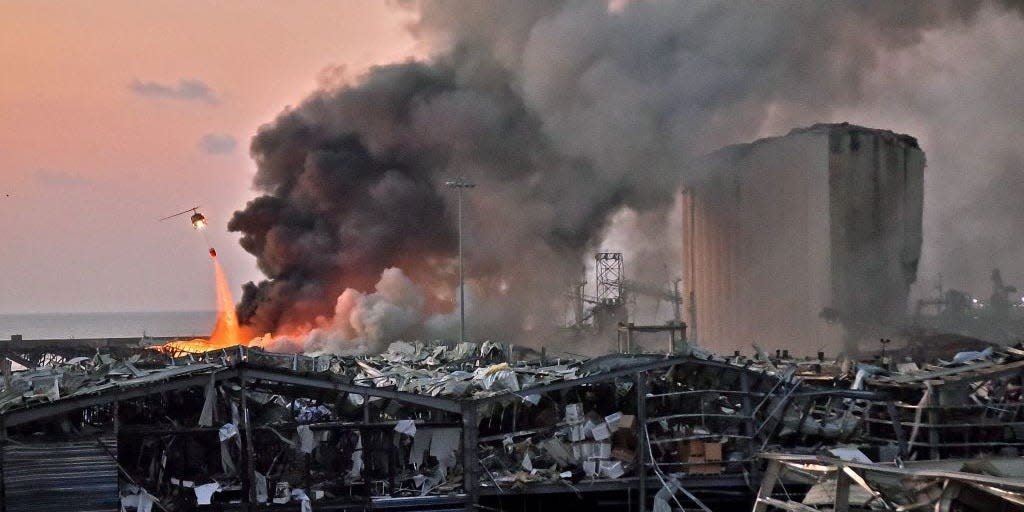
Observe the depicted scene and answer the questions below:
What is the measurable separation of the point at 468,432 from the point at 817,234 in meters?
33.4

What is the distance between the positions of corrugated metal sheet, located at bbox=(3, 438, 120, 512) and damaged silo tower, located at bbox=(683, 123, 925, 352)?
37233 millimetres

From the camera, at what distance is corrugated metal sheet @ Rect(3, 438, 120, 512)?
18.4 m

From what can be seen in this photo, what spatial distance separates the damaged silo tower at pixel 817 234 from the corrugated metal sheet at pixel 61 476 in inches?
1466

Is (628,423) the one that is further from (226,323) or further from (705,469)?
(226,323)

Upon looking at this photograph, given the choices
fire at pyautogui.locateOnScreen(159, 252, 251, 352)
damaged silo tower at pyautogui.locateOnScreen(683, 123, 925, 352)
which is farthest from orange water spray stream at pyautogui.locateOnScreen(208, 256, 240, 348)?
damaged silo tower at pyautogui.locateOnScreen(683, 123, 925, 352)

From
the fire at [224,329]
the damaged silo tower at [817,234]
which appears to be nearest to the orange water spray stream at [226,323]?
the fire at [224,329]

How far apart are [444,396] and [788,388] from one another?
7.69 m

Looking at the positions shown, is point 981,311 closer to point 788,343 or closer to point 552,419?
point 788,343

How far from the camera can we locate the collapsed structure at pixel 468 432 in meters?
19.0

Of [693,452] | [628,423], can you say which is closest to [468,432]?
[628,423]

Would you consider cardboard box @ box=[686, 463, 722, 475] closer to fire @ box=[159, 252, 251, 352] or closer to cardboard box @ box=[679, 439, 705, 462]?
cardboard box @ box=[679, 439, 705, 462]

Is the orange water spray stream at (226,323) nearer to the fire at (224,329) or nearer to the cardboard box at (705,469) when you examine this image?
the fire at (224,329)

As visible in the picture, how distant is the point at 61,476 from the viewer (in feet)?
61.5

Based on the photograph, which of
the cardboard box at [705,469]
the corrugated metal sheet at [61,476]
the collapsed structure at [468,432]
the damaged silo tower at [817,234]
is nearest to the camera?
the corrugated metal sheet at [61,476]
